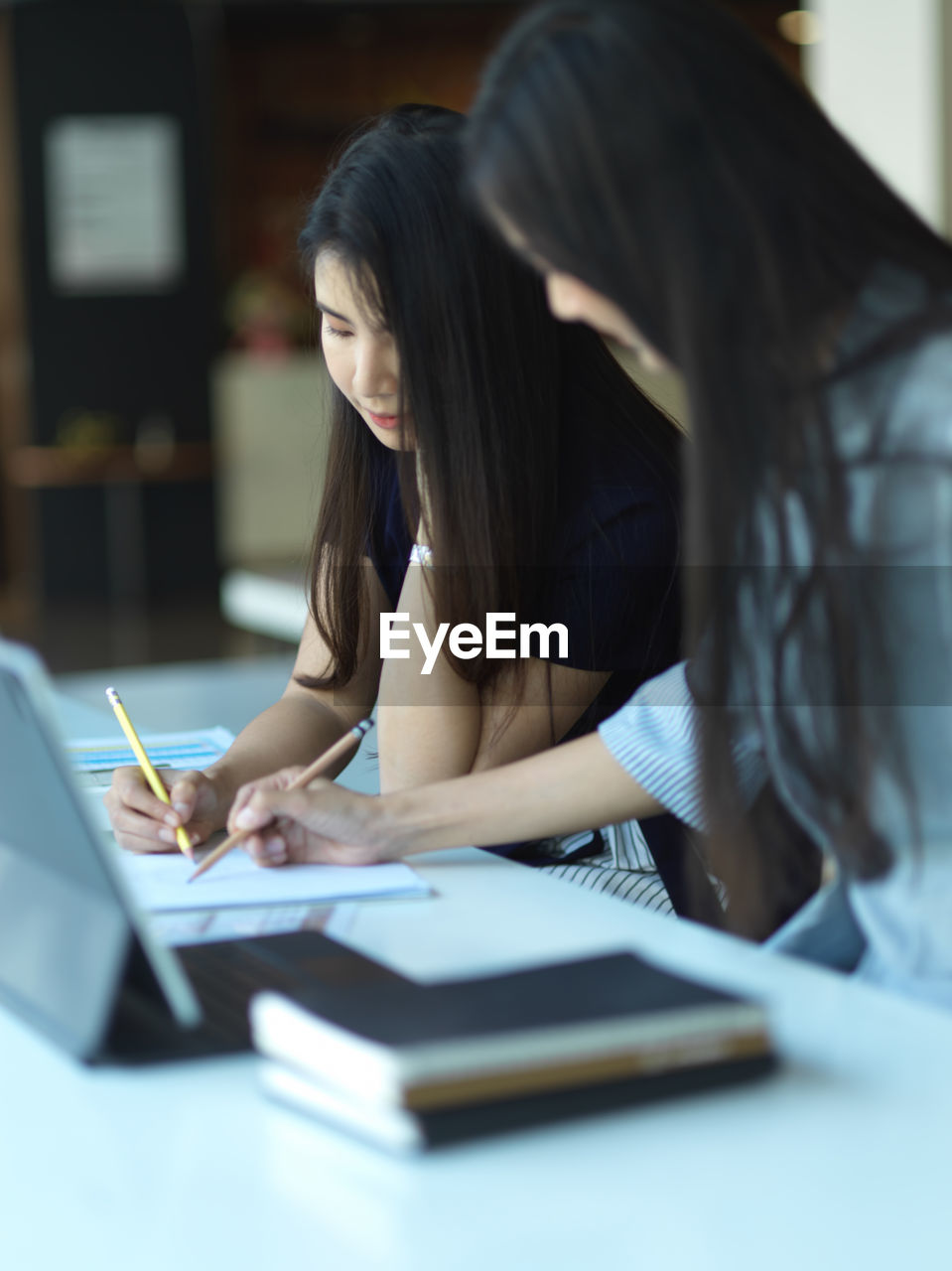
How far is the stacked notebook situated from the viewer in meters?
0.74

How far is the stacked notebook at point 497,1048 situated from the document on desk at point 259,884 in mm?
326

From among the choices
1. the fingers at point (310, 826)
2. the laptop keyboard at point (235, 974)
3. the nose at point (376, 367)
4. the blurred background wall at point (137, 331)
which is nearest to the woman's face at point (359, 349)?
the nose at point (376, 367)

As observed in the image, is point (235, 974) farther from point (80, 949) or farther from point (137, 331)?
point (137, 331)

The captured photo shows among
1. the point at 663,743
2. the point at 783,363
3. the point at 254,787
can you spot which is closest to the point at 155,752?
the point at 254,787

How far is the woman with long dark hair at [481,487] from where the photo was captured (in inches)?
57.2

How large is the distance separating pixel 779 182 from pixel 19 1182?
0.68 m

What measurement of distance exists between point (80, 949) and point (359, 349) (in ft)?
2.46

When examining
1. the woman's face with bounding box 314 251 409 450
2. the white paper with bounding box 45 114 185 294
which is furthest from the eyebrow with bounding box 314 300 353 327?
the white paper with bounding box 45 114 185 294

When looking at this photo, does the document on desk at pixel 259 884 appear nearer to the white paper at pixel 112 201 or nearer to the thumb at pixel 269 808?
the thumb at pixel 269 808

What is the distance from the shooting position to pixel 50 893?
929mm

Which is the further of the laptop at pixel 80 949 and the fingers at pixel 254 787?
the fingers at pixel 254 787

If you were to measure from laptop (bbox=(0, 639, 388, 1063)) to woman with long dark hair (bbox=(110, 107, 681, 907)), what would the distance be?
0.41 meters

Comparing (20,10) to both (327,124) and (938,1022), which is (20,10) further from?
(938,1022)

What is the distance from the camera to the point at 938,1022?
2.99 feet
